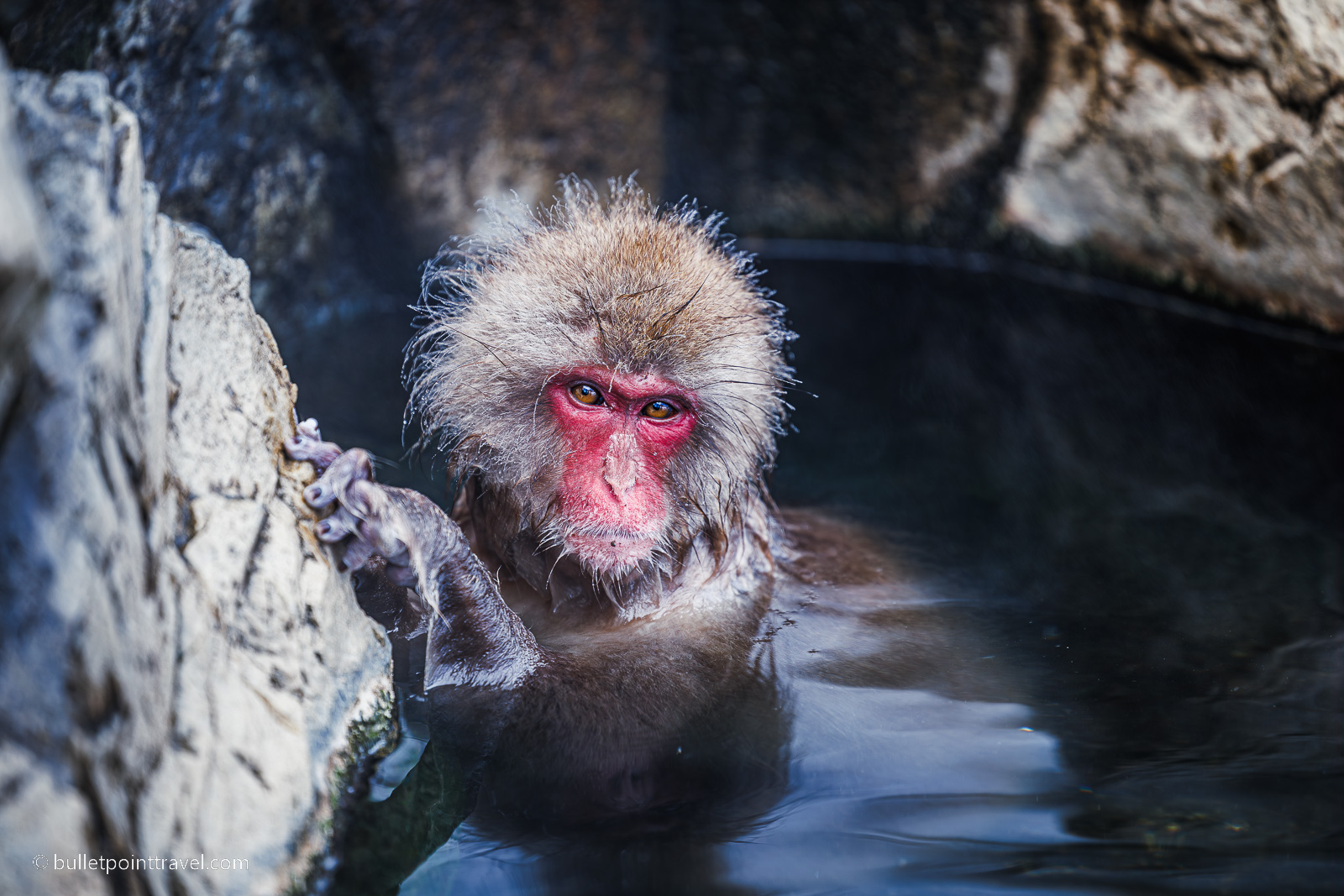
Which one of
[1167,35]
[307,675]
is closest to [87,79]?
[307,675]

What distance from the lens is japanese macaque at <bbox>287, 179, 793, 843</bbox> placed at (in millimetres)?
2695

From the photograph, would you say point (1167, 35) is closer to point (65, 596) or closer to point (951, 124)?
point (951, 124)

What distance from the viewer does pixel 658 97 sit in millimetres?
7523

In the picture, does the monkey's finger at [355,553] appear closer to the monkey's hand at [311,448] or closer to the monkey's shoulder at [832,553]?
the monkey's hand at [311,448]

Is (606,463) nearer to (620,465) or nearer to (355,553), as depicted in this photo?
(620,465)

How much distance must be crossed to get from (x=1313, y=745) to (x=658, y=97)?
6.06 m

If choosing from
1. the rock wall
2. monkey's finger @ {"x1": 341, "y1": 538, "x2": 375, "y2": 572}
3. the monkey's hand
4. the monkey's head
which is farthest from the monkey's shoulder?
the rock wall

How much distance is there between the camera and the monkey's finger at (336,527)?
7.92 ft

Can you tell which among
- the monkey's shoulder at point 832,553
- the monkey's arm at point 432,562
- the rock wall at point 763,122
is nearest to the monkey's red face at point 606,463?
the monkey's arm at point 432,562

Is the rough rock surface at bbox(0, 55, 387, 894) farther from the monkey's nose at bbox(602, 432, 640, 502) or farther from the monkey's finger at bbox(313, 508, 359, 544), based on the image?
the monkey's nose at bbox(602, 432, 640, 502)

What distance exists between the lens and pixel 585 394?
9.86 ft

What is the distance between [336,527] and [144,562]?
66 cm

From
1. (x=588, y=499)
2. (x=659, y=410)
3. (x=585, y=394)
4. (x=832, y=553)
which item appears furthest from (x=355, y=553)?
(x=832, y=553)

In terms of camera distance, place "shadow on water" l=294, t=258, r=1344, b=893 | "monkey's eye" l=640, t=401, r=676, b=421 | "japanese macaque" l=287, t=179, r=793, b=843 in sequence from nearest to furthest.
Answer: "shadow on water" l=294, t=258, r=1344, b=893
"japanese macaque" l=287, t=179, r=793, b=843
"monkey's eye" l=640, t=401, r=676, b=421
